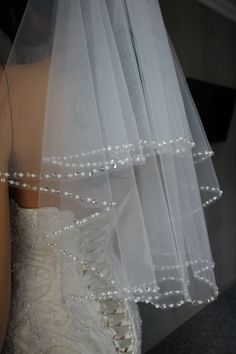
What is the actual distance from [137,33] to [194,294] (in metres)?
0.50

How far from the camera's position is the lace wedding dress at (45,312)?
0.64m

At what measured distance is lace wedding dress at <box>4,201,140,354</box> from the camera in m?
0.64

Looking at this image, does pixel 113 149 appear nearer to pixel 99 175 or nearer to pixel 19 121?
pixel 99 175

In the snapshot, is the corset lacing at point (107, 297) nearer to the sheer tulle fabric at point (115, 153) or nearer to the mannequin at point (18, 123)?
the sheer tulle fabric at point (115, 153)

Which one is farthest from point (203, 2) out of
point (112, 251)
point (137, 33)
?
point (112, 251)

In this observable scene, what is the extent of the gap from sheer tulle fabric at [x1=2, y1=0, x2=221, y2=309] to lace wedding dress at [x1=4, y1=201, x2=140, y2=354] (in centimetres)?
4

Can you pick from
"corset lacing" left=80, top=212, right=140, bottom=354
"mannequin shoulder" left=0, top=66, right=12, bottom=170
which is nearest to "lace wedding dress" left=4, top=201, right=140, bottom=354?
"corset lacing" left=80, top=212, right=140, bottom=354

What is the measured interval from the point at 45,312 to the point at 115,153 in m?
0.34

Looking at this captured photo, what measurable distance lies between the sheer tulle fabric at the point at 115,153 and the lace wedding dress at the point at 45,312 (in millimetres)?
41

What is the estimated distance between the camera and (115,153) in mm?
535

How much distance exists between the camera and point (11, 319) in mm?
663

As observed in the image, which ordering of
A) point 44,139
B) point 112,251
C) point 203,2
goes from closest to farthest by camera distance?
1. point 44,139
2. point 112,251
3. point 203,2

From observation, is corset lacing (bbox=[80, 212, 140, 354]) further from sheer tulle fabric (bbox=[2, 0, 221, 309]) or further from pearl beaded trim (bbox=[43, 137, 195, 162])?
pearl beaded trim (bbox=[43, 137, 195, 162])

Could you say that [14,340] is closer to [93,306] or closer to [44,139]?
[93,306]
